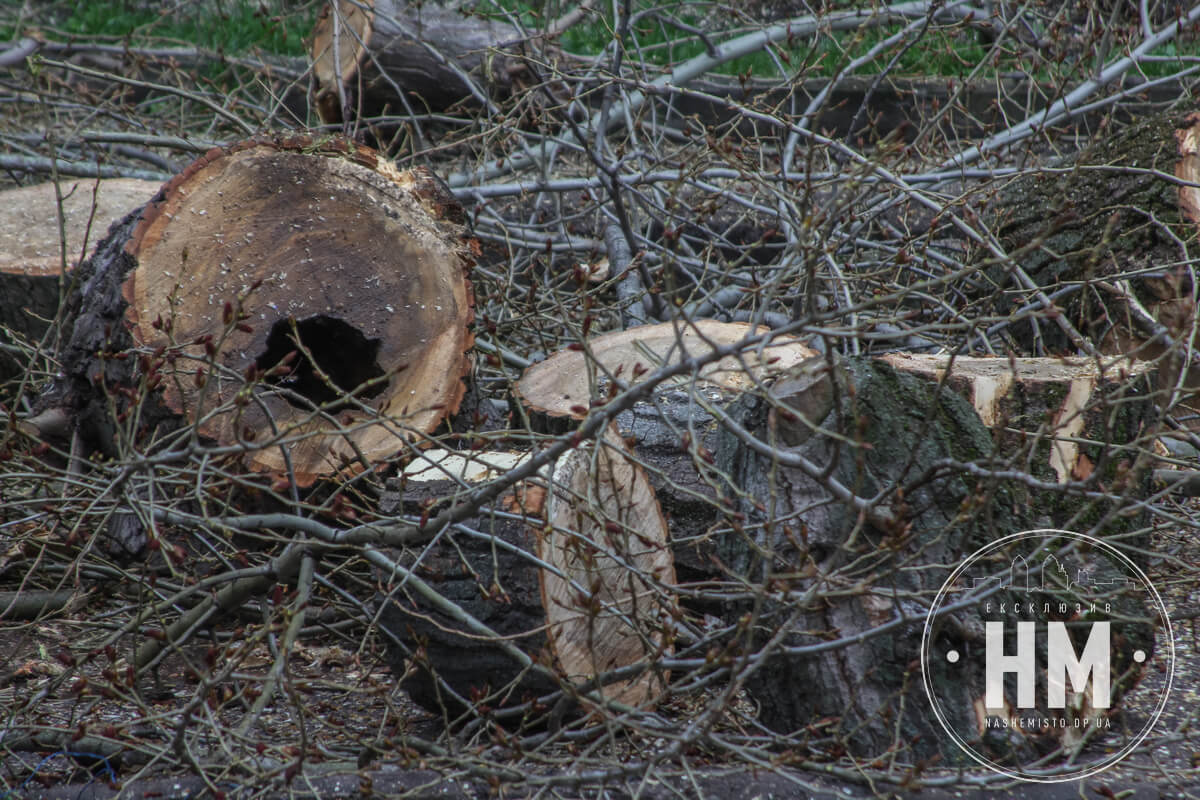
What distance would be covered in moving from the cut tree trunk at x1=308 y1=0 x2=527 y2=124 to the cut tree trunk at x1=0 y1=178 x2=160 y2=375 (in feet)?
3.78

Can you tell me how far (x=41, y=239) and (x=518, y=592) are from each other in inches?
118

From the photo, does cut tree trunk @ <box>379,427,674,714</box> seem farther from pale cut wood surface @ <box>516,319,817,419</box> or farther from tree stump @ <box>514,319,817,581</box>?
pale cut wood surface @ <box>516,319,817,419</box>

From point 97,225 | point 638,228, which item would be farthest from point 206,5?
point 638,228

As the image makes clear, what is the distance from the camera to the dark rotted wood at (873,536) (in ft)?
7.34

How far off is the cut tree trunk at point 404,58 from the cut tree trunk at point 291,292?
201cm

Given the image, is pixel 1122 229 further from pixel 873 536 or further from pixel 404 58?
pixel 404 58

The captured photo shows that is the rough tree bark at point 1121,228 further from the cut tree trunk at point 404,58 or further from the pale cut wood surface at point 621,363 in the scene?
the cut tree trunk at point 404,58

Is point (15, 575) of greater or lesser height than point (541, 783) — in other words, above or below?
below

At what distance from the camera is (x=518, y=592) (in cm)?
239

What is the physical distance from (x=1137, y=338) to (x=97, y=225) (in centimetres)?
413

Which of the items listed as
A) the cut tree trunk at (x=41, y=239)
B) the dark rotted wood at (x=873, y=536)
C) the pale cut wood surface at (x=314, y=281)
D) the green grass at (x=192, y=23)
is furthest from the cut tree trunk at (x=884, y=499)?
the green grass at (x=192, y=23)

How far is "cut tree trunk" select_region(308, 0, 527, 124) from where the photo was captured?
5293mm

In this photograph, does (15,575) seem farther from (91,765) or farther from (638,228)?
(638,228)

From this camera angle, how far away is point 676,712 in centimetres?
261
